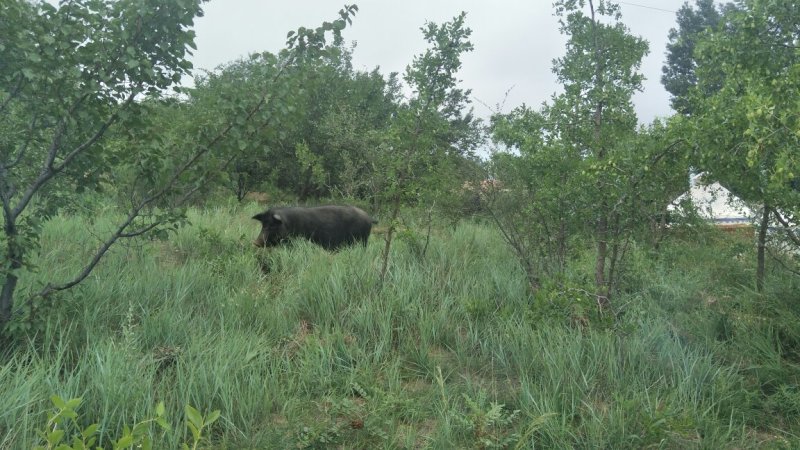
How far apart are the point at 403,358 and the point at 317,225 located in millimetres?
5221

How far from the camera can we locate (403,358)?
4926 mm

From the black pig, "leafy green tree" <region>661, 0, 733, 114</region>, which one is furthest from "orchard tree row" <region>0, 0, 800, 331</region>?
"leafy green tree" <region>661, 0, 733, 114</region>

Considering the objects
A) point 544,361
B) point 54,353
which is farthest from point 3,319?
point 544,361

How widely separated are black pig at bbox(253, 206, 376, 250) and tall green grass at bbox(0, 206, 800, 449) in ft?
6.76

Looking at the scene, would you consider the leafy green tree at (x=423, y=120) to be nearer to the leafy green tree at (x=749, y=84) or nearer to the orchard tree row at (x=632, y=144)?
the orchard tree row at (x=632, y=144)

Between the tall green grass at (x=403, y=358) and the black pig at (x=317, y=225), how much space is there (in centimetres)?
206

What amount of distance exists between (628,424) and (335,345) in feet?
7.64

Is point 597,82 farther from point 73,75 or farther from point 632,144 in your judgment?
point 73,75

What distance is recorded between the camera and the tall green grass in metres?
3.76

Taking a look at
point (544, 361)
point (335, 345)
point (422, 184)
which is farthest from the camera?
point (422, 184)

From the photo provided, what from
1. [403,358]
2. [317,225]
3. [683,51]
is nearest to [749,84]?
[403,358]

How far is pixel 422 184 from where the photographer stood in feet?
23.6

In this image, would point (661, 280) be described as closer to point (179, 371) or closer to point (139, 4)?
point (179, 371)

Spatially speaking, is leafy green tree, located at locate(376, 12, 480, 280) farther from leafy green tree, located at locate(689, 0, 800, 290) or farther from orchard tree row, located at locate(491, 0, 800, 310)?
leafy green tree, located at locate(689, 0, 800, 290)
